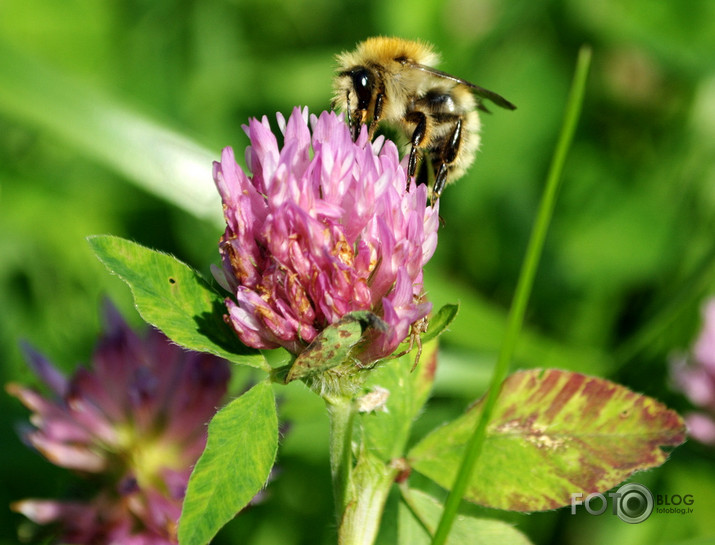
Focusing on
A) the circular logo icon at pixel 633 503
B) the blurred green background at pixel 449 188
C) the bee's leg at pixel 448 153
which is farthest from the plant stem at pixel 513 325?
the blurred green background at pixel 449 188

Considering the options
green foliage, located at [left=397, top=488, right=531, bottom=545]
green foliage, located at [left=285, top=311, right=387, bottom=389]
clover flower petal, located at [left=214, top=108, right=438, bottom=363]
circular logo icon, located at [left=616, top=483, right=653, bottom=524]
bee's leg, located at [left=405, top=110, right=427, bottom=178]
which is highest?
bee's leg, located at [left=405, top=110, right=427, bottom=178]

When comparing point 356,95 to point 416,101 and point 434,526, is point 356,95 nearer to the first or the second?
point 416,101

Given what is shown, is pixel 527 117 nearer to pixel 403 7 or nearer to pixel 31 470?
pixel 403 7

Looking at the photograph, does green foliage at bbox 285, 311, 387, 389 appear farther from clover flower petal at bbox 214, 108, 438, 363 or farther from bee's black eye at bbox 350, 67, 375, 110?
bee's black eye at bbox 350, 67, 375, 110

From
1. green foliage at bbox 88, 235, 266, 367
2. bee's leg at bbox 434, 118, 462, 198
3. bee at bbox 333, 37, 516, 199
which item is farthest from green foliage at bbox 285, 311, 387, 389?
bee's leg at bbox 434, 118, 462, 198

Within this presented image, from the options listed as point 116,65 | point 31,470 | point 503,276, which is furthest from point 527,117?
point 31,470

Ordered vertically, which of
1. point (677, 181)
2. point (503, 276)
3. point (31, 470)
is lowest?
point (31, 470)

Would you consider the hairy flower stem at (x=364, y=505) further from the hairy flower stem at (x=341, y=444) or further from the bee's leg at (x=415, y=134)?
the bee's leg at (x=415, y=134)
